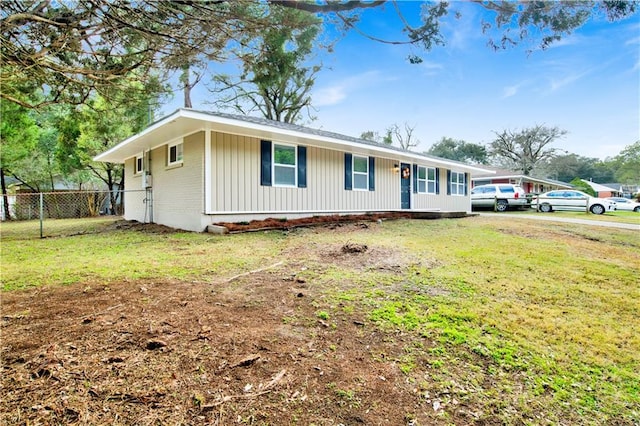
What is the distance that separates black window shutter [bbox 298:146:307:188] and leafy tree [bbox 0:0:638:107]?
193 inches

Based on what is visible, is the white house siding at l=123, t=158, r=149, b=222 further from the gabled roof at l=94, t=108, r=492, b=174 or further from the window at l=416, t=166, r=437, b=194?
the window at l=416, t=166, r=437, b=194

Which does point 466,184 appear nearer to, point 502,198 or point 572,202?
point 502,198

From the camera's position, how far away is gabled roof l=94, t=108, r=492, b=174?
291 inches

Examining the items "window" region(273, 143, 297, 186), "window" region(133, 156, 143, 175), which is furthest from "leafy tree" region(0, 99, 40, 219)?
"window" region(273, 143, 297, 186)

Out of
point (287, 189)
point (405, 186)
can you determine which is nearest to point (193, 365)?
point (287, 189)

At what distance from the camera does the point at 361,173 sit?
38.5 ft

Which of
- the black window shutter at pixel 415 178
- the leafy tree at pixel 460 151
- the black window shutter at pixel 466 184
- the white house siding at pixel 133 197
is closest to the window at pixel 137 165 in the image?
the white house siding at pixel 133 197

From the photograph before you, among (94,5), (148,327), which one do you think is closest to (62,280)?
(148,327)

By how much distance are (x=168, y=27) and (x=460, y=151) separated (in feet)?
143

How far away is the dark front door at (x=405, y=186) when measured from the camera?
1336 cm

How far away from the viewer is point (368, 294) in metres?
3.25

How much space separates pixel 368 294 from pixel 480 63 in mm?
8864

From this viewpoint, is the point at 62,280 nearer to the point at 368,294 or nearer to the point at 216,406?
the point at 216,406

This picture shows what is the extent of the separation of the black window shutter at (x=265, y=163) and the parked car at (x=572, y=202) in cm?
1734
